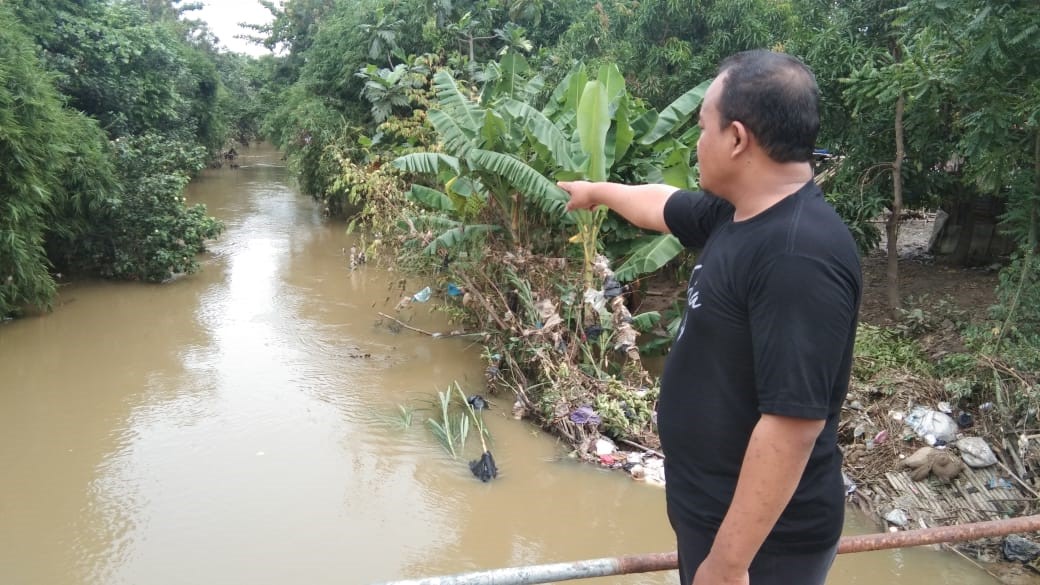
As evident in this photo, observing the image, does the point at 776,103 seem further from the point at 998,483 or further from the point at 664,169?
the point at 664,169

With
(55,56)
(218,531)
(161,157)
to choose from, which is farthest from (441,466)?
(55,56)

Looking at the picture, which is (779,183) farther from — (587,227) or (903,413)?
(587,227)

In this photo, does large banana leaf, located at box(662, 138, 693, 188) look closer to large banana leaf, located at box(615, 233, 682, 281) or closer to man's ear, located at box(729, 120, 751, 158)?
large banana leaf, located at box(615, 233, 682, 281)

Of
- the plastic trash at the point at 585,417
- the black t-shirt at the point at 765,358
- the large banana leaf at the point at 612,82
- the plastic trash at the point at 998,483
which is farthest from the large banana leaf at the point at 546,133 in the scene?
the black t-shirt at the point at 765,358

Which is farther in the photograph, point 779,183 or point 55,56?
point 55,56

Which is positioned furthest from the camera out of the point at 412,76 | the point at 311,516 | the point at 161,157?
the point at 412,76

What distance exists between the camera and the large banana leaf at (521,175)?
19.2 feet

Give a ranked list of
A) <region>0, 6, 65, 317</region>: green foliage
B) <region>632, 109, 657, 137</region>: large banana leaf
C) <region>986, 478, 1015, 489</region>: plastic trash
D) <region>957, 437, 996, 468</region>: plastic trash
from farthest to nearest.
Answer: <region>0, 6, 65, 317</region>: green foliage
<region>632, 109, 657, 137</region>: large banana leaf
<region>957, 437, 996, 468</region>: plastic trash
<region>986, 478, 1015, 489</region>: plastic trash

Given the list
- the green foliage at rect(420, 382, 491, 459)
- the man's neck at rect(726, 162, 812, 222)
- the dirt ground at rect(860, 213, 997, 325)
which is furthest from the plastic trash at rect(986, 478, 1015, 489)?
the man's neck at rect(726, 162, 812, 222)

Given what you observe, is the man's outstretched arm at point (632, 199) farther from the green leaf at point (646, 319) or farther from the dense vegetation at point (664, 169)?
the green leaf at point (646, 319)

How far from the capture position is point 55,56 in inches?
410

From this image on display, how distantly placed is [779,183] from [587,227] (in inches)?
190

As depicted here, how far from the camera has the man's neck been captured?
123 centimetres

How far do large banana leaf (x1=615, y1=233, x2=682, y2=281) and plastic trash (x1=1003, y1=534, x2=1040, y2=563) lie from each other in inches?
111
